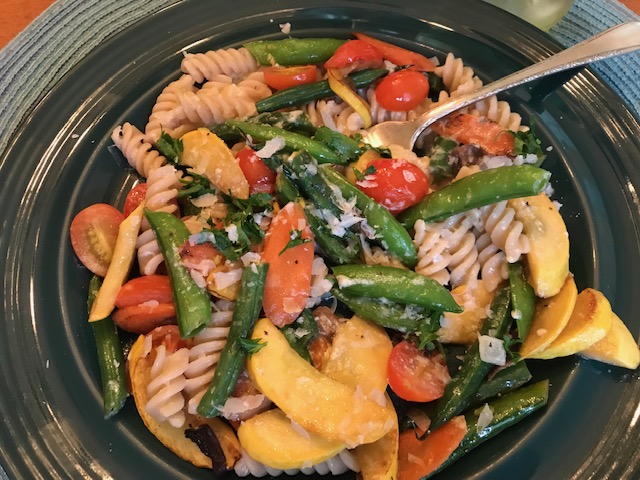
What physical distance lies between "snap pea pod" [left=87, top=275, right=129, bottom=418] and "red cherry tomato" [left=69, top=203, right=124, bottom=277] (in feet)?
0.27

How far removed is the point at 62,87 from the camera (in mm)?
2959

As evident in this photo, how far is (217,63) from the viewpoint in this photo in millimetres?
3100

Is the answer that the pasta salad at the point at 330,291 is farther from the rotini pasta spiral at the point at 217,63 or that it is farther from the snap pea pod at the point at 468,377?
the rotini pasta spiral at the point at 217,63

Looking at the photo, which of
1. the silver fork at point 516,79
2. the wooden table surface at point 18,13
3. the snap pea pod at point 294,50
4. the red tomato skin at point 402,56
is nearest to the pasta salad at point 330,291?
the silver fork at point 516,79

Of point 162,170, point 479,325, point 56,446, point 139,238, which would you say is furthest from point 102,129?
point 479,325

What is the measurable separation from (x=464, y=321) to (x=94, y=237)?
1721 millimetres

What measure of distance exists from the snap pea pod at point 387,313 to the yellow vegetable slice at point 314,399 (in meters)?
0.35

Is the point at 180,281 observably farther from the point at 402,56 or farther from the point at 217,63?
the point at 402,56

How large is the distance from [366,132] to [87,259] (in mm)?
1508

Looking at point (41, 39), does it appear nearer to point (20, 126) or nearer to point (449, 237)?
point (20, 126)

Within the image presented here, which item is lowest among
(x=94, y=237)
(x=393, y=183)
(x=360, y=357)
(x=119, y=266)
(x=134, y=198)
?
(x=360, y=357)

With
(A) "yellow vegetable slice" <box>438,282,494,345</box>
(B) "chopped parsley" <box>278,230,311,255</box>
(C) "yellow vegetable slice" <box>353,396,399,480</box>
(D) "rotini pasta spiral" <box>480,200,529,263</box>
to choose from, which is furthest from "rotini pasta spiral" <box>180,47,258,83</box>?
(C) "yellow vegetable slice" <box>353,396,399,480</box>

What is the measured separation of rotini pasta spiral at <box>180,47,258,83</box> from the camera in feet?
10.1

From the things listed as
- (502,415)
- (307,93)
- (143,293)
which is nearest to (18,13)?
(307,93)
